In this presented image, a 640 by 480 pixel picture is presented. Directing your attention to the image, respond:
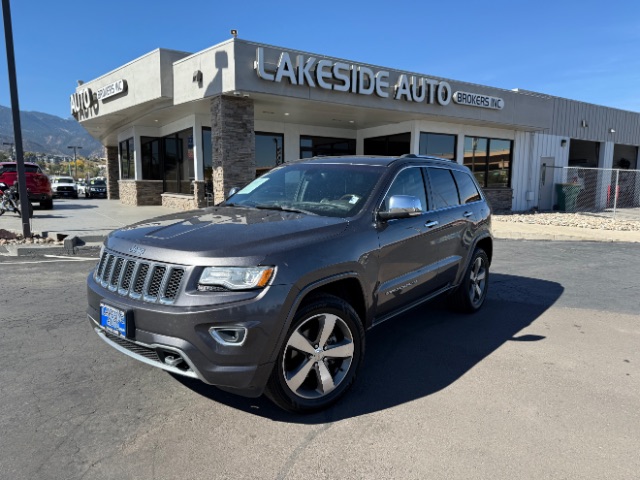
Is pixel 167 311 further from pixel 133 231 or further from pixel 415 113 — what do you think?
pixel 415 113

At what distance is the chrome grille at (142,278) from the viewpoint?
2.64 metres

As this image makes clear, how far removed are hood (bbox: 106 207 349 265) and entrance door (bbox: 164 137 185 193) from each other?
51.9ft

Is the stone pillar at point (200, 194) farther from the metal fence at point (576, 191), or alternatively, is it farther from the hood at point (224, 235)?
the metal fence at point (576, 191)

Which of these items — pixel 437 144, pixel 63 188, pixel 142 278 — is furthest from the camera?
pixel 63 188

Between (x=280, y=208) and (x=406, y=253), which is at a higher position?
(x=280, y=208)

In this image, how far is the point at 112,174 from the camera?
28547mm

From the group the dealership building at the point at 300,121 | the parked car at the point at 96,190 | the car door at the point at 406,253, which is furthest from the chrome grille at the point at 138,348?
the parked car at the point at 96,190

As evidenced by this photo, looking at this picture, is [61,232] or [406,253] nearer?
[406,253]

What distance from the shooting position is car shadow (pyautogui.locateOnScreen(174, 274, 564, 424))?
3170 millimetres

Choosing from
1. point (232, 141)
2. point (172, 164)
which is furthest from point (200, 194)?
point (172, 164)

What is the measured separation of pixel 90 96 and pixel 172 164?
410cm

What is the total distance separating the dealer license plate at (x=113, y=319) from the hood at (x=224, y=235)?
15.2 inches

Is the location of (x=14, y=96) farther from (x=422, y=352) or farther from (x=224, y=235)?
(x=422, y=352)

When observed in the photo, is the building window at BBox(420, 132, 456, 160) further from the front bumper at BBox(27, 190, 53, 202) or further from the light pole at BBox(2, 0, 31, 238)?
the front bumper at BBox(27, 190, 53, 202)
